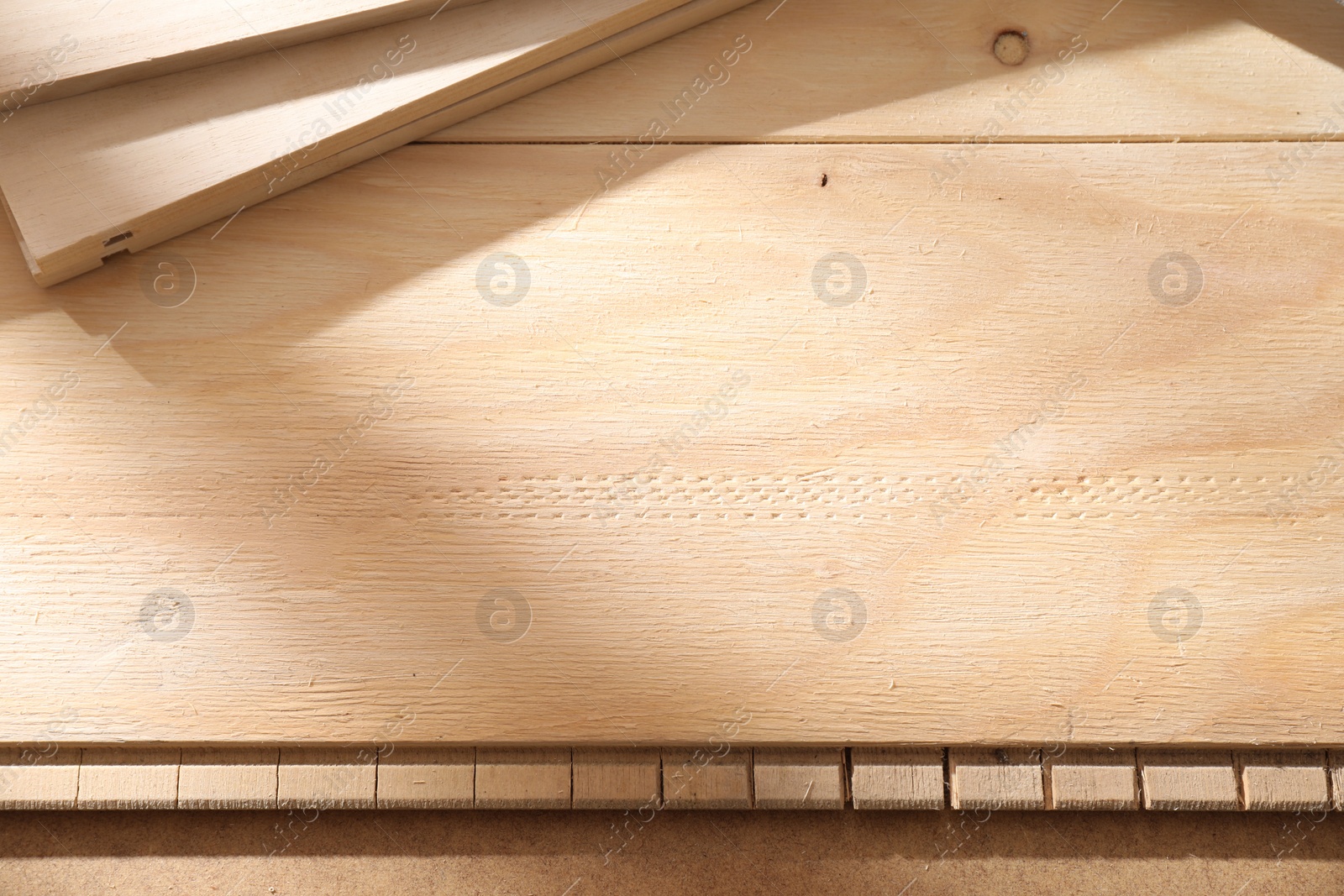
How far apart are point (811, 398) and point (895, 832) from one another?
72 cm

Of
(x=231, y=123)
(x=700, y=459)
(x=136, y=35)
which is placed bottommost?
(x=700, y=459)

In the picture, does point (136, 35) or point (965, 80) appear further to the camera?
point (965, 80)

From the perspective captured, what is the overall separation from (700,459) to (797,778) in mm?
518

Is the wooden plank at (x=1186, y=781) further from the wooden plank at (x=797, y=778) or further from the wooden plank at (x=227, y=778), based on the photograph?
the wooden plank at (x=227, y=778)

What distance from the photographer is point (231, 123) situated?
147cm

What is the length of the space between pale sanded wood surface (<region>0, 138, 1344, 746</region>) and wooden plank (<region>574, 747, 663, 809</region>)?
0.18ft

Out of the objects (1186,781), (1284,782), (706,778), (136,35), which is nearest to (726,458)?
(706,778)

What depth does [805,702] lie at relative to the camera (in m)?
1.39

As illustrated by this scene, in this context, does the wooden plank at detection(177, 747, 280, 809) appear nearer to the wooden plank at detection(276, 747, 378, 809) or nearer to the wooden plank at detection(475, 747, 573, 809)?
the wooden plank at detection(276, 747, 378, 809)

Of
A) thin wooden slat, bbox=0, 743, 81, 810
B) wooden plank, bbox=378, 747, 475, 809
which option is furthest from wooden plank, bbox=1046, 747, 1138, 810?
thin wooden slat, bbox=0, 743, 81, 810

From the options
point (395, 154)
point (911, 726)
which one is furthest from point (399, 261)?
point (911, 726)

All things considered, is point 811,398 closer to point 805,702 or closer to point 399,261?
point 805,702

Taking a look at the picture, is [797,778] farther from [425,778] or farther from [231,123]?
[231,123]

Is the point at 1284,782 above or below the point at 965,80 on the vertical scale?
below
